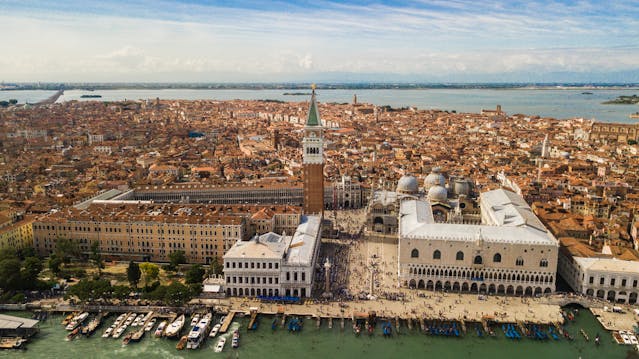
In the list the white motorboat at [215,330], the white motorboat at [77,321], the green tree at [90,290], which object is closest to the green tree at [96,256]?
the green tree at [90,290]

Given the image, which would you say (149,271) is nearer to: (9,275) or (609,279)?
(9,275)

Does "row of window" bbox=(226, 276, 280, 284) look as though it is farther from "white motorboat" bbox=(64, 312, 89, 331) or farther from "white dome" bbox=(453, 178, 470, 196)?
"white dome" bbox=(453, 178, 470, 196)

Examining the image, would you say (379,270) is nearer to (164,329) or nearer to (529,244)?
(529,244)

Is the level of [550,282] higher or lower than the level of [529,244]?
lower

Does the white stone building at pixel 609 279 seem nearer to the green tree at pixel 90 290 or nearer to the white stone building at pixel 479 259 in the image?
the white stone building at pixel 479 259

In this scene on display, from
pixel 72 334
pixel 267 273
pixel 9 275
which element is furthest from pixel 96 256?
pixel 267 273

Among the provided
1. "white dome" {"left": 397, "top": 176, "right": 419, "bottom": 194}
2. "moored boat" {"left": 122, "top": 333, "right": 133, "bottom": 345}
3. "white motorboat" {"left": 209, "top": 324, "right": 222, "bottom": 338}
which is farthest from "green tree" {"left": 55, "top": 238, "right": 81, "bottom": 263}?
"white dome" {"left": 397, "top": 176, "right": 419, "bottom": 194}

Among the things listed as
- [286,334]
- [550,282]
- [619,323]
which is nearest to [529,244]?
[550,282]
